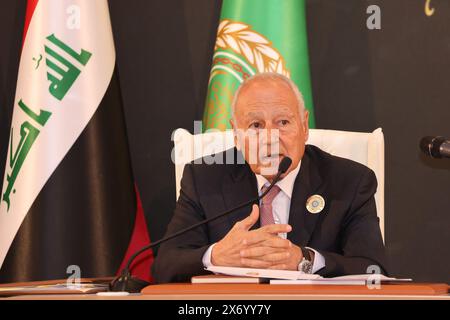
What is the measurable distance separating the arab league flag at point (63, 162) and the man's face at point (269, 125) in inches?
36.0

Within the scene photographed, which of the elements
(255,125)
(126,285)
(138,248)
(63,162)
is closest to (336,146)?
(255,125)

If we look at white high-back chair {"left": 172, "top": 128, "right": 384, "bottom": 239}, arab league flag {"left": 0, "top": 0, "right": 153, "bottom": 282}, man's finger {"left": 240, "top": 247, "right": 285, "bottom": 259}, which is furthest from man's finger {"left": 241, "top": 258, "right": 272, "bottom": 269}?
arab league flag {"left": 0, "top": 0, "right": 153, "bottom": 282}

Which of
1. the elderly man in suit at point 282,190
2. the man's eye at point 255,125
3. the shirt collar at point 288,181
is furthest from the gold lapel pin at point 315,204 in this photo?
the man's eye at point 255,125

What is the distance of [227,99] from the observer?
3.60m

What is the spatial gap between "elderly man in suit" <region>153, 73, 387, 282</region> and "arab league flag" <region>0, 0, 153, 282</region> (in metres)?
0.66

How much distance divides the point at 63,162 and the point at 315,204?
4.17 ft

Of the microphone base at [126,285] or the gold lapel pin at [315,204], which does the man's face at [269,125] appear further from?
the microphone base at [126,285]

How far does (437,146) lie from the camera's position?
2.26m

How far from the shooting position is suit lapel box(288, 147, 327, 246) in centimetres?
269

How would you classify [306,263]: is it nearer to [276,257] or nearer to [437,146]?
[276,257]

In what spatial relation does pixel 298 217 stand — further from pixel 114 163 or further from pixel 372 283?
pixel 114 163

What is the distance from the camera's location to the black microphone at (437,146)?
7.31 feet

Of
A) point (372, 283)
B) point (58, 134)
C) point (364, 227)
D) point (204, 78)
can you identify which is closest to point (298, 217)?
point (364, 227)

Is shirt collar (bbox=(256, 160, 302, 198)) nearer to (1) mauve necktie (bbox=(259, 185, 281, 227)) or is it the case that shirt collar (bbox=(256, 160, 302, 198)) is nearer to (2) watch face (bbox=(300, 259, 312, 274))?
(1) mauve necktie (bbox=(259, 185, 281, 227))
